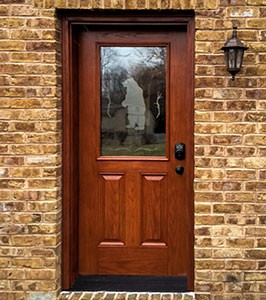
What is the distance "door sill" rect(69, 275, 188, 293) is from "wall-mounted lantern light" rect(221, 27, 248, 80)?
179 centimetres

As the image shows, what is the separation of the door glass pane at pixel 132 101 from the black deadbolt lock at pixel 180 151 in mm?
125

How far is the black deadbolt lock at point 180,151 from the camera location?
4164 mm

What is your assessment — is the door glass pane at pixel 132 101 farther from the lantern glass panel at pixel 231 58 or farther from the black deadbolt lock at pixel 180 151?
the lantern glass panel at pixel 231 58

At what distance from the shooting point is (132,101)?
426 cm

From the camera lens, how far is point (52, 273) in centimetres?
390

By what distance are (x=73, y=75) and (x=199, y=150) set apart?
120 centimetres

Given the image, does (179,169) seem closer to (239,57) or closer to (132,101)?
(132,101)

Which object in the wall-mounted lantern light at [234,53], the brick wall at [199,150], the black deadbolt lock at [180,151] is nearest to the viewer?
the wall-mounted lantern light at [234,53]

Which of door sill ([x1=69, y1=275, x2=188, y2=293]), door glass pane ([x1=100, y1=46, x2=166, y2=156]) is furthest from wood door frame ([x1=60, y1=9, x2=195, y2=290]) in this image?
door glass pane ([x1=100, y1=46, x2=166, y2=156])

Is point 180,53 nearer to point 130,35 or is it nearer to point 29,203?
point 130,35

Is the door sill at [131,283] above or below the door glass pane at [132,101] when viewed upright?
below

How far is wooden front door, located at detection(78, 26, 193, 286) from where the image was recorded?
4.22 meters

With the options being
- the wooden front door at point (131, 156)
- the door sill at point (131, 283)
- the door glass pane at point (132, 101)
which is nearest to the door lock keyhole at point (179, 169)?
the wooden front door at point (131, 156)

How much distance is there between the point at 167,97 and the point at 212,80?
508mm
